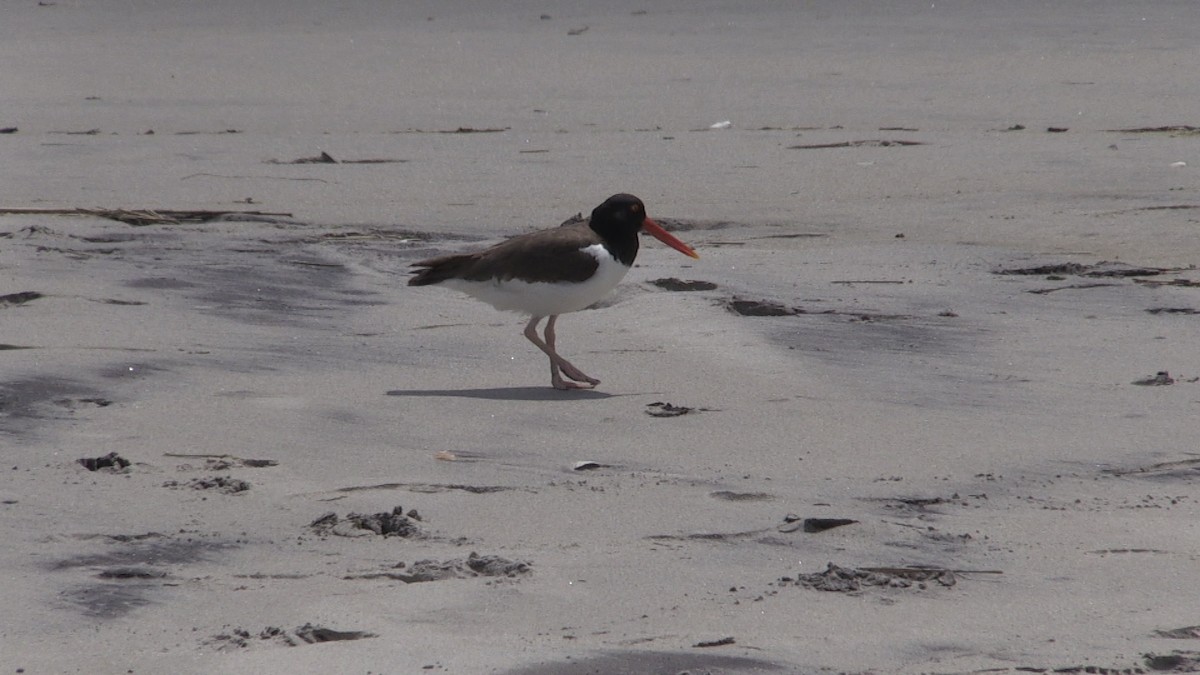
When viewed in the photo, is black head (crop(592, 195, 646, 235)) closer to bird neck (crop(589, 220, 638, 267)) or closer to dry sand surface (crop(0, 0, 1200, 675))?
bird neck (crop(589, 220, 638, 267))

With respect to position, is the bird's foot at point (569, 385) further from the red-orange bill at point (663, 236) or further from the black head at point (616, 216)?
the red-orange bill at point (663, 236)

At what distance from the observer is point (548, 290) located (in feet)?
19.6

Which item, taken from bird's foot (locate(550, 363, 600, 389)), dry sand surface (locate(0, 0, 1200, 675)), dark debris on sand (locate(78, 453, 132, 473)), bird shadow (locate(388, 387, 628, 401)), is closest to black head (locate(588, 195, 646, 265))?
dry sand surface (locate(0, 0, 1200, 675))

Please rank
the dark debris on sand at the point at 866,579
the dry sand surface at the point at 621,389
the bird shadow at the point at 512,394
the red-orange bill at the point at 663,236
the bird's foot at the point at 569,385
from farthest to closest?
1. the red-orange bill at the point at 663,236
2. the bird's foot at the point at 569,385
3. the bird shadow at the point at 512,394
4. the dark debris on sand at the point at 866,579
5. the dry sand surface at the point at 621,389

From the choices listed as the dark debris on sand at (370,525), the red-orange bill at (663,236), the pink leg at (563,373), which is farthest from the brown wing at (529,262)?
the dark debris on sand at (370,525)

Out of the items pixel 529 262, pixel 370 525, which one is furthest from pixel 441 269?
pixel 370 525

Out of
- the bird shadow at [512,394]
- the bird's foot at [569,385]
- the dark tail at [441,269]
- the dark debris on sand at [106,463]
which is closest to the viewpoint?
the dark debris on sand at [106,463]

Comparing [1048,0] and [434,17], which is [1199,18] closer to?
[1048,0]

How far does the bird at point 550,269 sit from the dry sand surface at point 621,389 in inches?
9.8

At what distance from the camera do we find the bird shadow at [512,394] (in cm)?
549

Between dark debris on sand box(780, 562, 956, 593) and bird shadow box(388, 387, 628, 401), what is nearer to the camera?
dark debris on sand box(780, 562, 956, 593)

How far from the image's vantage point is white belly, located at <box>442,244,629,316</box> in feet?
19.7

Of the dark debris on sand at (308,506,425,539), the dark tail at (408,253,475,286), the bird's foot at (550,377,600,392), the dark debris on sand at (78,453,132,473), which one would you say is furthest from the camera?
the dark tail at (408,253,475,286)

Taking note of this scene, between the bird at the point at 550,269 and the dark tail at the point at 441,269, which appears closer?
the bird at the point at 550,269
